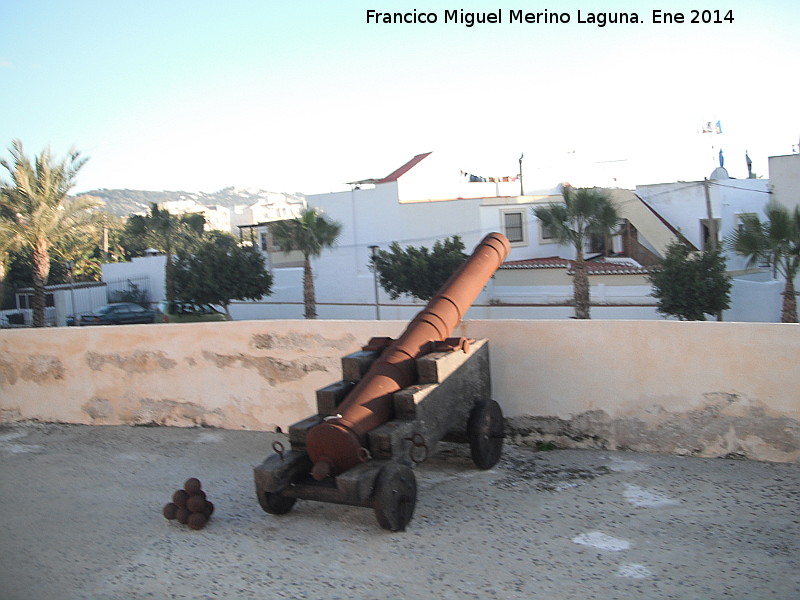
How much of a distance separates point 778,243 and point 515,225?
47.4 ft

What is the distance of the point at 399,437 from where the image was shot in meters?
4.43

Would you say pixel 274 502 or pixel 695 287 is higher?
pixel 695 287

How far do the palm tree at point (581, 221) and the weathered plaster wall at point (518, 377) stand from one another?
56.2ft

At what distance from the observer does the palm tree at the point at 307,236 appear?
27.1m

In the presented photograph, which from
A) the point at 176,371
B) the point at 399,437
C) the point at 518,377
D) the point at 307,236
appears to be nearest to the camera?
the point at 399,437

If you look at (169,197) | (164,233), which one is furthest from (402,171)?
(169,197)

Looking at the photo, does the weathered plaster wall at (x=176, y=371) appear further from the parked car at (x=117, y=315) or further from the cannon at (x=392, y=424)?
the parked car at (x=117, y=315)

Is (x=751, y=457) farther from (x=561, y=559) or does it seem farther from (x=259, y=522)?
(x=259, y=522)

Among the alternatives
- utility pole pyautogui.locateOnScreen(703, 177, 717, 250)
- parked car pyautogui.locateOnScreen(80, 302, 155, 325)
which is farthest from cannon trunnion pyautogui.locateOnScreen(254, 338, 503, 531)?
parked car pyautogui.locateOnScreen(80, 302, 155, 325)

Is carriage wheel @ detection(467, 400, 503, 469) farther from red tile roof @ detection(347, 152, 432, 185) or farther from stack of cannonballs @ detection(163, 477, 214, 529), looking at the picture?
red tile roof @ detection(347, 152, 432, 185)

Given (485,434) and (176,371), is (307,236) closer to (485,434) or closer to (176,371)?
(176,371)

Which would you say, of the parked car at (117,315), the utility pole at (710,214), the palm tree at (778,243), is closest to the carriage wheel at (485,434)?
the palm tree at (778,243)

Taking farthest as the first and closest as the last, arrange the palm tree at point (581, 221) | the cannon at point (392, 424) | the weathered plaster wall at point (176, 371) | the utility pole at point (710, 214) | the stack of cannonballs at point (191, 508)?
the utility pole at point (710, 214), the palm tree at point (581, 221), the weathered plaster wall at point (176, 371), the stack of cannonballs at point (191, 508), the cannon at point (392, 424)

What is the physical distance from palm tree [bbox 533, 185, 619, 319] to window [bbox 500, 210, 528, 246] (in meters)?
8.39
